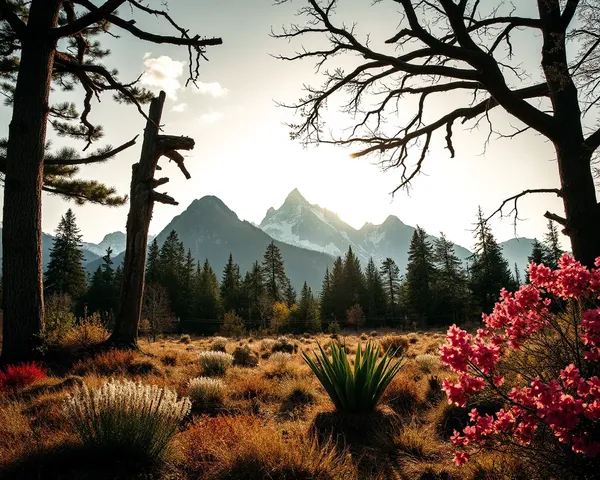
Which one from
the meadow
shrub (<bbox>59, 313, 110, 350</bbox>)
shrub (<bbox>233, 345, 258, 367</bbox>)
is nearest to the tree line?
shrub (<bbox>233, 345, 258, 367</bbox>)

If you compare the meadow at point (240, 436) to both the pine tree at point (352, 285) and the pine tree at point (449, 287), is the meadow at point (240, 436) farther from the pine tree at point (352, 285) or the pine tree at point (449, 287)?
the pine tree at point (352, 285)

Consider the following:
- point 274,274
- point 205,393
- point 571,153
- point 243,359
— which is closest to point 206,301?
point 274,274

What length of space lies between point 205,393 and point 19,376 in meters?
2.74

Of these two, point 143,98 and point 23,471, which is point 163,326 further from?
point 23,471

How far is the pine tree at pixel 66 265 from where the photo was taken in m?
39.3

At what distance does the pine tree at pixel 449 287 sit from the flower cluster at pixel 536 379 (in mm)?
40683

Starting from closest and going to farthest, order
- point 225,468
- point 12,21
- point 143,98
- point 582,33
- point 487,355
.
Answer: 1. point 487,355
2. point 225,468
3. point 582,33
4. point 12,21
5. point 143,98

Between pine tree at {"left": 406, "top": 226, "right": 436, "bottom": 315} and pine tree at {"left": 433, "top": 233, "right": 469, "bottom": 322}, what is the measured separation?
948mm

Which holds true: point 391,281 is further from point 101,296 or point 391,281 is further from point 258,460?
point 258,460

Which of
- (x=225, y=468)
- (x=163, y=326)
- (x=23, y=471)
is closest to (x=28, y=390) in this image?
(x=23, y=471)

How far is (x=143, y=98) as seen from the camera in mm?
8656

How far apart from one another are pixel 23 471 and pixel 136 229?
6349 mm

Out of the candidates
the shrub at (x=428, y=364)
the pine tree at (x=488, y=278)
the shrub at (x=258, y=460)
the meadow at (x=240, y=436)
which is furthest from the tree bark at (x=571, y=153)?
the pine tree at (x=488, y=278)

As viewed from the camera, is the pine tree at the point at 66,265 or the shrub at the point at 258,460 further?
the pine tree at the point at 66,265
